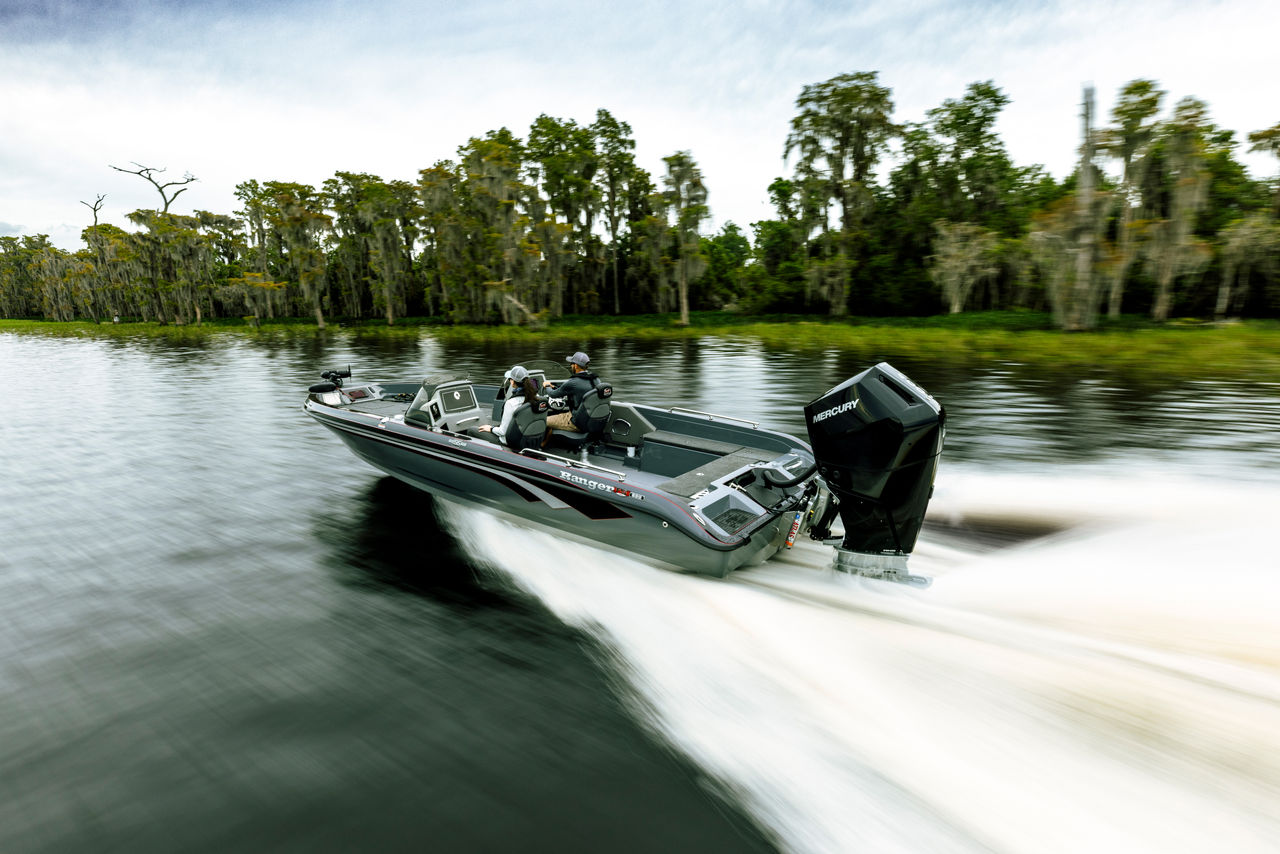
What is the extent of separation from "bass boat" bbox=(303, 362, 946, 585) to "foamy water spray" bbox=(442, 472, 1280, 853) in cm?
45

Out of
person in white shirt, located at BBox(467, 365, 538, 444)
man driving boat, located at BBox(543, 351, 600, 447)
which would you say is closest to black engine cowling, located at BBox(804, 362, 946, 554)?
man driving boat, located at BBox(543, 351, 600, 447)

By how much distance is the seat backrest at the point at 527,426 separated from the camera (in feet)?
22.2

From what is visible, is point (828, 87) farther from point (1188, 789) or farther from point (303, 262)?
point (1188, 789)

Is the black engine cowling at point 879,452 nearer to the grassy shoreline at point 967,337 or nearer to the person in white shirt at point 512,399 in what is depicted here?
the person in white shirt at point 512,399

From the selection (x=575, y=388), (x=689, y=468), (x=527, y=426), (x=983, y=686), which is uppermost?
(x=575, y=388)

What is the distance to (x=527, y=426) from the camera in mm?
→ 6793

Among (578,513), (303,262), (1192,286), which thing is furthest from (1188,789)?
(303,262)

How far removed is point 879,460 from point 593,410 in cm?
357

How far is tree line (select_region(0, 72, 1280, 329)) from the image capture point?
2905cm

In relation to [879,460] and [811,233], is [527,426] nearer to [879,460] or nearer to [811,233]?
[879,460]

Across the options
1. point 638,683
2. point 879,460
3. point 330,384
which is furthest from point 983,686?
point 330,384

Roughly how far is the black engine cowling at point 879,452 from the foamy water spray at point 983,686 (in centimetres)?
59

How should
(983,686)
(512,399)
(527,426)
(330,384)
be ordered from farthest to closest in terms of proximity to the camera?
(330,384)
(512,399)
(527,426)
(983,686)

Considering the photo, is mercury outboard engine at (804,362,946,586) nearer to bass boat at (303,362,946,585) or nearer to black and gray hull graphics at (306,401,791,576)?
bass boat at (303,362,946,585)
